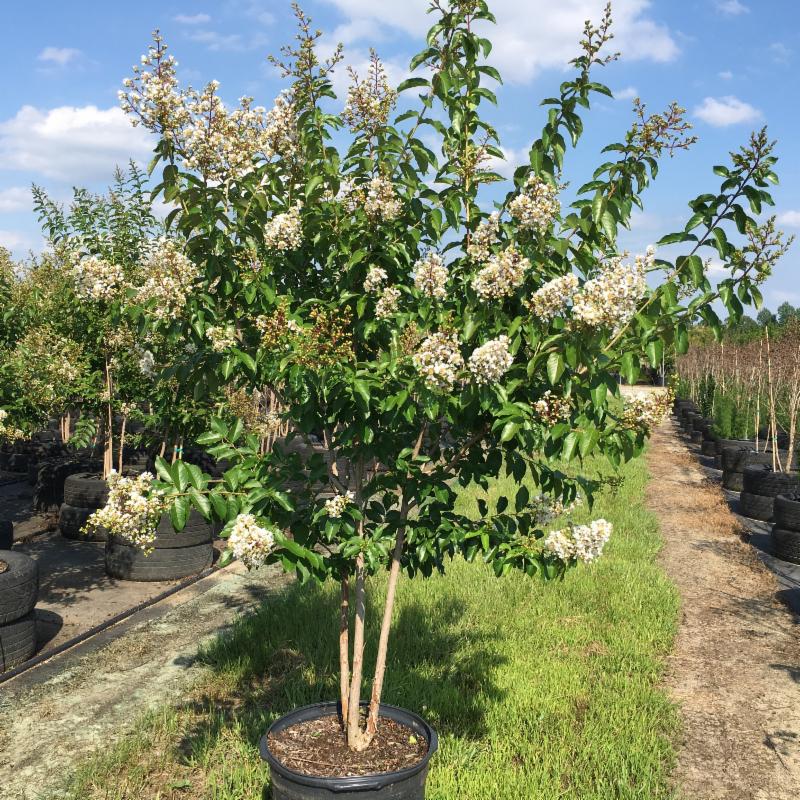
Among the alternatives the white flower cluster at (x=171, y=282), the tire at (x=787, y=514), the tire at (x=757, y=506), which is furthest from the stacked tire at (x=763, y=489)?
the white flower cluster at (x=171, y=282)

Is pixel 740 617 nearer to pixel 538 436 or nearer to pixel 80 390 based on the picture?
pixel 538 436

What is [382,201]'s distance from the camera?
3.04 meters

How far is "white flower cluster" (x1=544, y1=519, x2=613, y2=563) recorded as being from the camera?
A: 2912mm

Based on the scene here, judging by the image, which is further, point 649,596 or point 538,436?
point 649,596

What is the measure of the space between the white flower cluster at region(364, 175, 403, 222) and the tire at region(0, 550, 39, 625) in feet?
13.4

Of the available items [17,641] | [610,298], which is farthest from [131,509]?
[17,641]

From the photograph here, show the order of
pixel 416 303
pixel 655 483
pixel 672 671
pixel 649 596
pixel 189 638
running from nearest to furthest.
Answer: pixel 416 303 < pixel 672 671 < pixel 189 638 < pixel 649 596 < pixel 655 483

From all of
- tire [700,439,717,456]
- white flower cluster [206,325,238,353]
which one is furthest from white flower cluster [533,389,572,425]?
tire [700,439,717,456]

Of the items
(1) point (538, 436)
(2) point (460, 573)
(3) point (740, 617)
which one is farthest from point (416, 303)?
(3) point (740, 617)

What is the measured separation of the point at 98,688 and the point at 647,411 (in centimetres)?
413

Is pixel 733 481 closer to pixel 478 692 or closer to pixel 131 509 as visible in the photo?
pixel 478 692

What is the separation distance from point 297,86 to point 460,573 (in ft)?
16.8

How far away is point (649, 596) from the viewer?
689 centimetres

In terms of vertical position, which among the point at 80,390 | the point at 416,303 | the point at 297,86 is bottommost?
the point at 80,390
